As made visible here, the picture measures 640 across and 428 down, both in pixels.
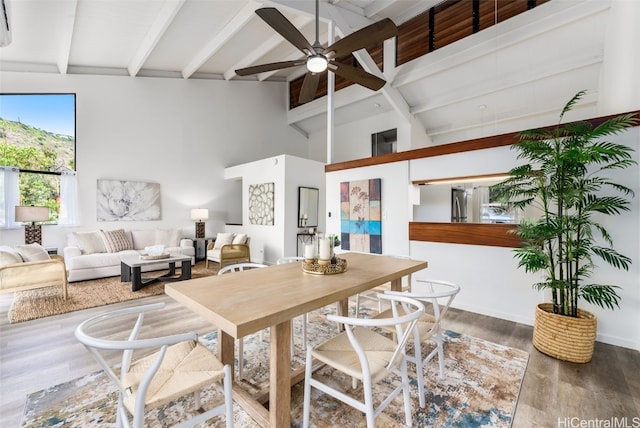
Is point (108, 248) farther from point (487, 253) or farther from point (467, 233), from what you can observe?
point (487, 253)

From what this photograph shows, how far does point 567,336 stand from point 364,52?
4.78 meters

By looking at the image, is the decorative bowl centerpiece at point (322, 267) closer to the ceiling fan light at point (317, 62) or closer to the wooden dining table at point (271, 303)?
the wooden dining table at point (271, 303)

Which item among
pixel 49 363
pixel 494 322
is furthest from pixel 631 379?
pixel 49 363

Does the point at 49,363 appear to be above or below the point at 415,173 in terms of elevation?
below

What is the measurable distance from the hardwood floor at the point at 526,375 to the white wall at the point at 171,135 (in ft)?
11.4

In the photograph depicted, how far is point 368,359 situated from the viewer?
1500mm

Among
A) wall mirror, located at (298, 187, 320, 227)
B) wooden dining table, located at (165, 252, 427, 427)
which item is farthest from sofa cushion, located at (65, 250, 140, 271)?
wooden dining table, located at (165, 252, 427, 427)

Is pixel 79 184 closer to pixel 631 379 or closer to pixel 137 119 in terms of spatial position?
pixel 137 119

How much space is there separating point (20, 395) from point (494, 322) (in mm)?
4032

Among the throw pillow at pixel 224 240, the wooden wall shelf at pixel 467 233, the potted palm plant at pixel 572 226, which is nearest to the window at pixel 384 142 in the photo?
the wooden wall shelf at pixel 467 233

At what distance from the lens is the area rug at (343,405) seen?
5.37 feet

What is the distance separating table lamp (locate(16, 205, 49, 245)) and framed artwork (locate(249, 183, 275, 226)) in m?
3.57

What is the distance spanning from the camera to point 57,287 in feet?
14.1

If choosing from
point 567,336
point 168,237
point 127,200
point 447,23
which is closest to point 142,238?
point 168,237
